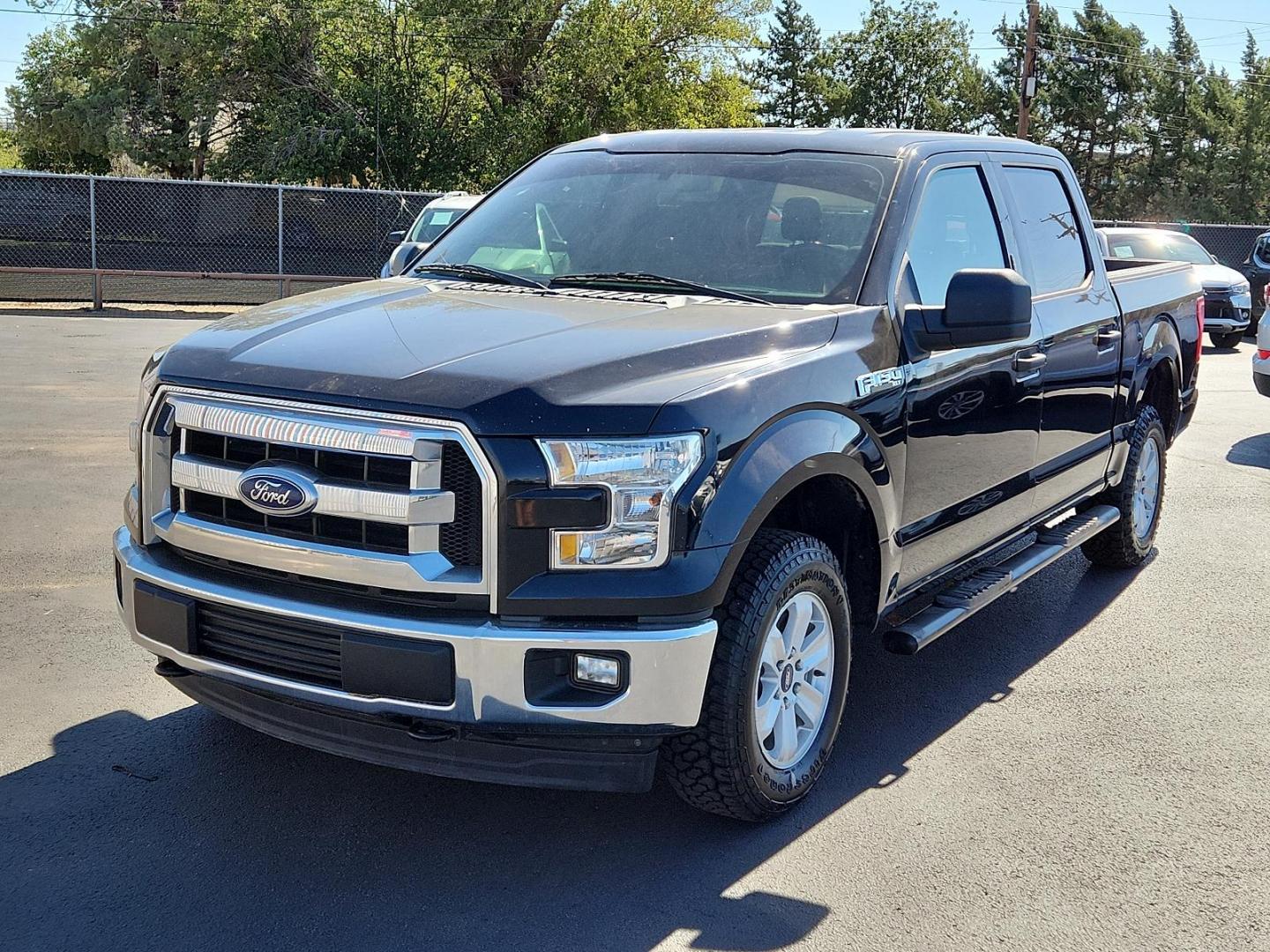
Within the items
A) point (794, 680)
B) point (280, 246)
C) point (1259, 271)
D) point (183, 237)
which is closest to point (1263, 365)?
point (794, 680)

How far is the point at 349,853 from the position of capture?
352 cm

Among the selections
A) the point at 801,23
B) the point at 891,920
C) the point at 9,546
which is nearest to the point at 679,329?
the point at 891,920

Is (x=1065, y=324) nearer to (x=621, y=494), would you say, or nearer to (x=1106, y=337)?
(x=1106, y=337)

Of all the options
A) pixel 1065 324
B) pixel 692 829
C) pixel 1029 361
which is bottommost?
pixel 692 829

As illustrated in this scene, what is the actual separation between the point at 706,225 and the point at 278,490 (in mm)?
1839

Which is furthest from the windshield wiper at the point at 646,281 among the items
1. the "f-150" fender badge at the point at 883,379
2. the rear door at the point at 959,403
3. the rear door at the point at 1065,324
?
the rear door at the point at 1065,324

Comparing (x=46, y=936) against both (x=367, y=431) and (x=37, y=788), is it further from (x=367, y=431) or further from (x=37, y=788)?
(x=367, y=431)

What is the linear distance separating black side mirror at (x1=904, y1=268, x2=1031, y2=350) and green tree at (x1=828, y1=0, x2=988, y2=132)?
74.6m

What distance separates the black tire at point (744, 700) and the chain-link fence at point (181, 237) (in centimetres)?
1911

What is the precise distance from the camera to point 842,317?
3.97 meters

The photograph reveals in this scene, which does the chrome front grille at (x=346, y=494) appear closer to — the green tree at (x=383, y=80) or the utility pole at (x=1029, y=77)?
the green tree at (x=383, y=80)

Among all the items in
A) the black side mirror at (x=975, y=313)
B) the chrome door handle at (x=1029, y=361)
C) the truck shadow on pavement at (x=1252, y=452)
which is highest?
the black side mirror at (x=975, y=313)

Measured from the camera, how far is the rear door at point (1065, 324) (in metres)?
5.21

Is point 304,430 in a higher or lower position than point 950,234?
lower
